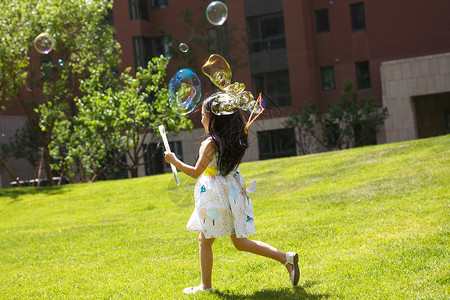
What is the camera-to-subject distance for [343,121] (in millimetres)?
27344

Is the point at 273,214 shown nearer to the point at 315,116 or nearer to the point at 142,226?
the point at 142,226

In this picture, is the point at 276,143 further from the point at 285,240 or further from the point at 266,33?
the point at 285,240

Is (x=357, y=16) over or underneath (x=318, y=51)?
over

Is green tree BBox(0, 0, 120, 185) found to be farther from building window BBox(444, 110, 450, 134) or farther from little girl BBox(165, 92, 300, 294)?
little girl BBox(165, 92, 300, 294)

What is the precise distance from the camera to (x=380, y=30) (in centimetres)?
2862

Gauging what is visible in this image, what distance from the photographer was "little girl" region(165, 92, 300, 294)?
481cm

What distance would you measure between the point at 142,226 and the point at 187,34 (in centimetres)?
2285

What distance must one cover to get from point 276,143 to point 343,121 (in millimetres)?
4163

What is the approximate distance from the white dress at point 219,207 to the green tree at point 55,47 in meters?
16.3

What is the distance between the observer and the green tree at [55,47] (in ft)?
65.9

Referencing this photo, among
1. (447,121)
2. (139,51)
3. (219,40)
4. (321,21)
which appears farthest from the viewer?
(139,51)

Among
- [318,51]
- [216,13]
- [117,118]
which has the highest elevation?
[318,51]

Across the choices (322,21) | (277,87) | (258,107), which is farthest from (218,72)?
(322,21)

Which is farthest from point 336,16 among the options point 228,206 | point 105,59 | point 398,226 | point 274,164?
point 228,206
